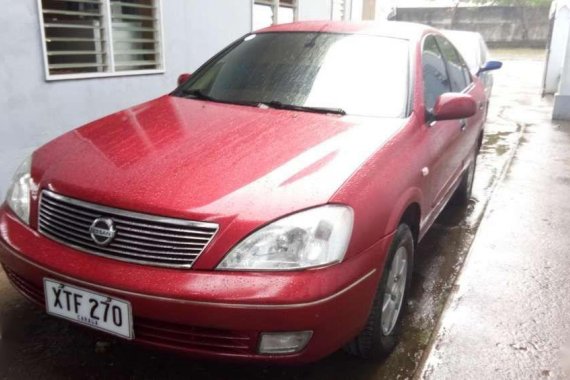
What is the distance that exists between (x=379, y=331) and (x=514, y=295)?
1207mm

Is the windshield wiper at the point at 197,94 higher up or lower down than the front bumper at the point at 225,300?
higher up

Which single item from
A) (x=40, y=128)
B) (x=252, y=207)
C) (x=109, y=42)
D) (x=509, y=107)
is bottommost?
(x=509, y=107)

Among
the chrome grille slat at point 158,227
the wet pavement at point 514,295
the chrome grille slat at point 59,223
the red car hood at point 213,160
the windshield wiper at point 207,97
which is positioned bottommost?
the wet pavement at point 514,295

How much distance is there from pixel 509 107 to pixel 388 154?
9036mm

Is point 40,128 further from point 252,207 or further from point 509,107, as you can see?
point 509,107

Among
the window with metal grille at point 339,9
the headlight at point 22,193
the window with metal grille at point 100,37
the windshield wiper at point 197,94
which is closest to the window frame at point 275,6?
the window with metal grille at point 339,9

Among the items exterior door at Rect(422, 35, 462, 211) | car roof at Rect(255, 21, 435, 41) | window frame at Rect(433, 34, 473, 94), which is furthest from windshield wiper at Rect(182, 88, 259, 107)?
window frame at Rect(433, 34, 473, 94)

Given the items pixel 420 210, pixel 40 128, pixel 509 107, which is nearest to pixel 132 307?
pixel 420 210

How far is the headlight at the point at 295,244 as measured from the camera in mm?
1866

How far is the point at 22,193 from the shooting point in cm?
236

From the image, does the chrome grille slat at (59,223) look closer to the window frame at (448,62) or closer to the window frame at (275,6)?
the window frame at (448,62)

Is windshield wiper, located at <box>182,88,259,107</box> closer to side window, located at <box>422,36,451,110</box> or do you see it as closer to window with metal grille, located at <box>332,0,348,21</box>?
side window, located at <box>422,36,451,110</box>

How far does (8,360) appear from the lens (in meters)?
2.42

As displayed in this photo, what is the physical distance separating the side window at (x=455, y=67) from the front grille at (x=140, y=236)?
2499 millimetres
